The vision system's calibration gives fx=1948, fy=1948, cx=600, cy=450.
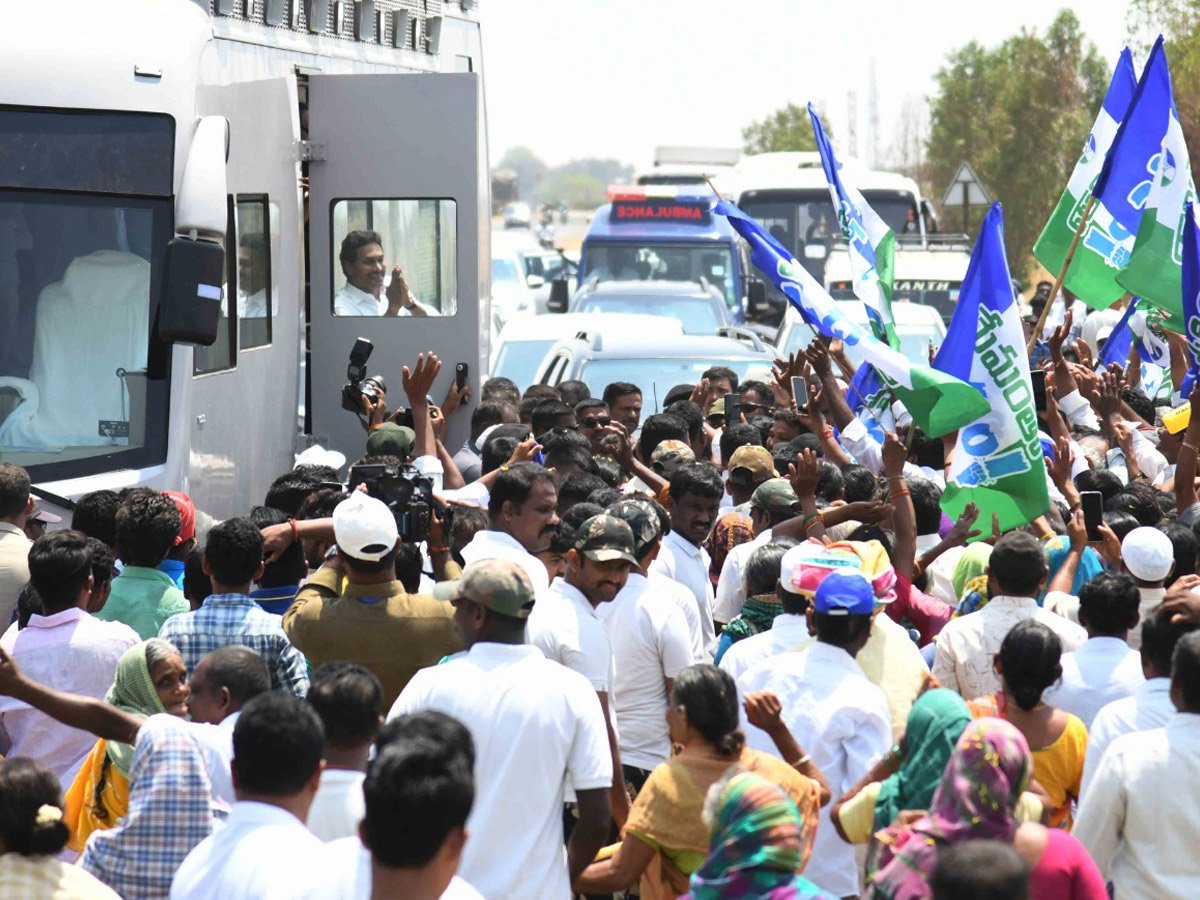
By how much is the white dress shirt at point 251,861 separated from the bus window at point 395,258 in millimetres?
6756

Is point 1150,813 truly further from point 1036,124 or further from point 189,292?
point 1036,124

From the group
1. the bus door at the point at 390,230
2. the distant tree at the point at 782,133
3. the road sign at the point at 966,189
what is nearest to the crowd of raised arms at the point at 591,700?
the bus door at the point at 390,230

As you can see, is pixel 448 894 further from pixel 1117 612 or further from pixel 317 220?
pixel 317 220

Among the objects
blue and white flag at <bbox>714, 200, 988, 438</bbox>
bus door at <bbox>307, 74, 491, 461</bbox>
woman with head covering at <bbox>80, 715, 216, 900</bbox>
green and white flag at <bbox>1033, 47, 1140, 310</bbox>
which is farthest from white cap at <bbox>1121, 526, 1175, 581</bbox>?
bus door at <bbox>307, 74, 491, 461</bbox>

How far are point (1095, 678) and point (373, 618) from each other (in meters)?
2.06

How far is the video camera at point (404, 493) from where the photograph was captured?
6746 millimetres

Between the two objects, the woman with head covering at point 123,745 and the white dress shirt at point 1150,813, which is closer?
the white dress shirt at point 1150,813

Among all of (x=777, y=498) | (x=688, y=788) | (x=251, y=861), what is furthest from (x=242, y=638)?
(x=777, y=498)

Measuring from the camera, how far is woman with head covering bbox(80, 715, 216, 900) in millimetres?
4211

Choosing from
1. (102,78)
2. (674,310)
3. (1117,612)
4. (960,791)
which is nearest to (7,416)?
(102,78)

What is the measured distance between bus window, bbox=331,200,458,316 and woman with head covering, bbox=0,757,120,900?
6.71 meters

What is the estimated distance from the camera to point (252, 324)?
30.4ft

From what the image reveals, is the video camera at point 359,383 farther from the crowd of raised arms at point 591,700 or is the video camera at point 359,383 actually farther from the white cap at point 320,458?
the crowd of raised arms at point 591,700

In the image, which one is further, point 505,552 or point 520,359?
point 520,359
